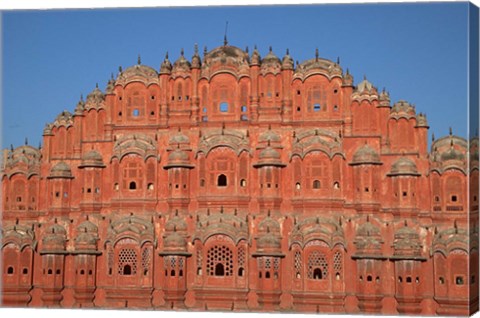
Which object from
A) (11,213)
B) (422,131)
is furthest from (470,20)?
(11,213)

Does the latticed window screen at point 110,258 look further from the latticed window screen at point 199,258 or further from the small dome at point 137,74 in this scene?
the small dome at point 137,74

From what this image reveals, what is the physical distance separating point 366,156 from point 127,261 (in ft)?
26.1

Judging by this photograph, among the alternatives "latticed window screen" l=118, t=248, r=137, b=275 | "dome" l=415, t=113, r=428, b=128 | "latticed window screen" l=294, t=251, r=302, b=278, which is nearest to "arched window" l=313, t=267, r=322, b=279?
Answer: "latticed window screen" l=294, t=251, r=302, b=278

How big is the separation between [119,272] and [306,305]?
5.83 meters

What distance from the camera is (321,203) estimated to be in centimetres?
2342

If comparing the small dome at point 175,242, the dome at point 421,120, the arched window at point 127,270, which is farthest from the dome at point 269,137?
the arched window at point 127,270

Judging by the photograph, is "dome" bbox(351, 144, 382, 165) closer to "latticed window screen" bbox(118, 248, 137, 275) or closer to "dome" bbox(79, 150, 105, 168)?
"latticed window screen" bbox(118, 248, 137, 275)

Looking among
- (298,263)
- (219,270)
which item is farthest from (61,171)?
(298,263)

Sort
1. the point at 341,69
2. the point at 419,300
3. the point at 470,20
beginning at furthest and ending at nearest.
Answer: the point at 341,69, the point at 419,300, the point at 470,20

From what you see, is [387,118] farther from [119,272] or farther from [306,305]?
[119,272]

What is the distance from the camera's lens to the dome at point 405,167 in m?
22.9

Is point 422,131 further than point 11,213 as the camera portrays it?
No

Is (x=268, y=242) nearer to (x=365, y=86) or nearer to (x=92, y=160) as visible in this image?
(x=365, y=86)

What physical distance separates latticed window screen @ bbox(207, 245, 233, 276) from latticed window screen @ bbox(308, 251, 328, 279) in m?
2.40
